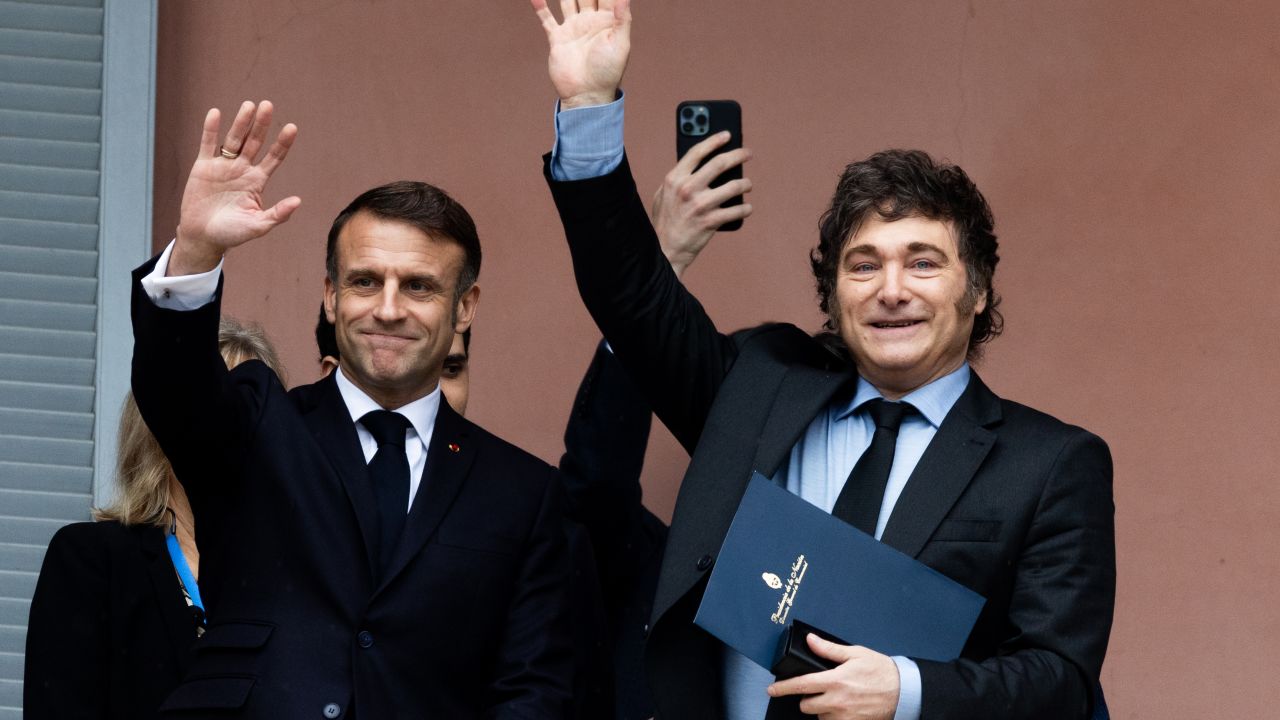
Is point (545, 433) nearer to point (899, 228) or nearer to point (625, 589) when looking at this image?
point (625, 589)

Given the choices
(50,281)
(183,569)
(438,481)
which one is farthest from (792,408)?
(50,281)

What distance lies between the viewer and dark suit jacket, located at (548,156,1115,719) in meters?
2.53

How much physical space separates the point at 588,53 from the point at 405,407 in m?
0.70

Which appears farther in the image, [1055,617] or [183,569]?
[183,569]

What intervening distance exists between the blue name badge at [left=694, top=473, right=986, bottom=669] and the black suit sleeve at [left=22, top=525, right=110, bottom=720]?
122cm

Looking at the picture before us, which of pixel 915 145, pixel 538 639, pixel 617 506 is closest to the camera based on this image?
pixel 538 639

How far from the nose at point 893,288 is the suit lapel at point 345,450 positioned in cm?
88

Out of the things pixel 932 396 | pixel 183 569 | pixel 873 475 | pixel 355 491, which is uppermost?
pixel 932 396

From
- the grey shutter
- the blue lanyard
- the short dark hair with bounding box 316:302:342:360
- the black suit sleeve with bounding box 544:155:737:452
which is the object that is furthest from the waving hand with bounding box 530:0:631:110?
the grey shutter

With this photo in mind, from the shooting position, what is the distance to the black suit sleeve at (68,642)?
10.1ft

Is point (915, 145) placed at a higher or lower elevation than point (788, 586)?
higher

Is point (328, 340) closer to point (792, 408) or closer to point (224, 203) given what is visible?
point (224, 203)

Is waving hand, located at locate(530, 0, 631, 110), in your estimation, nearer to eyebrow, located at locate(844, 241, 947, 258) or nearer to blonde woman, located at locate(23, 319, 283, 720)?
eyebrow, located at locate(844, 241, 947, 258)

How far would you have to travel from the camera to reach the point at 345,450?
2889 millimetres
